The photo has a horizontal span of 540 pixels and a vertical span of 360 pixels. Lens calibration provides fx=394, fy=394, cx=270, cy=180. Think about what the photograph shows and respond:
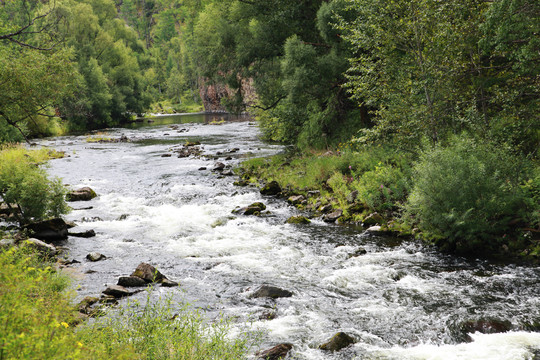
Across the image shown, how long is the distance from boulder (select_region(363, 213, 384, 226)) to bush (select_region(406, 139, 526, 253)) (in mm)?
2400

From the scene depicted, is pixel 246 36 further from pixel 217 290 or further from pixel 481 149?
pixel 217 290

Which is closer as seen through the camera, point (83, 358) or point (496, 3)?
point (83, 358)

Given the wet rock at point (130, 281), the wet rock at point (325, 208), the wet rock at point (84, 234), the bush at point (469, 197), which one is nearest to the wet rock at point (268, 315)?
the wet rock at point (130, 281)

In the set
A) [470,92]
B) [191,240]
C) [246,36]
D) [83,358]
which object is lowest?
[191,240]

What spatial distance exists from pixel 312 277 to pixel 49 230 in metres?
8.80

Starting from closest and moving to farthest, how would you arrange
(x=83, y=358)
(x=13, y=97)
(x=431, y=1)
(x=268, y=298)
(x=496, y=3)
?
(x=83, y=358) → (x=268, y=298) → (x=496, y=3) → (x=431, y=1) → (x=13, y=97)

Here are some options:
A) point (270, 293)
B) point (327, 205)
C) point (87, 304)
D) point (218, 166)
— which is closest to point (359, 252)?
point (270, 293)

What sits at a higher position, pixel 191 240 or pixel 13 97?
pixel 13 97

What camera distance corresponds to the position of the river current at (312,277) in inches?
271

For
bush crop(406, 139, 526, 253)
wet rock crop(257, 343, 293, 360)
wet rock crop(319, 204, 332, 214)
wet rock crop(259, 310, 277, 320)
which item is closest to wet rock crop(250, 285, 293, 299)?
wet rock crop(259, 310, 277, 320)

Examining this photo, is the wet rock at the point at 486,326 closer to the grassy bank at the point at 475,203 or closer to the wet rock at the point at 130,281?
the grassy bank at the point at 475,203

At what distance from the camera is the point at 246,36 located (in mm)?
23875

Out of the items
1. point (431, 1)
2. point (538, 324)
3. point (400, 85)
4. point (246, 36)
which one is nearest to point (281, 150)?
point (246, 36)

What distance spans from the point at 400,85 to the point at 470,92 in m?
2.35
